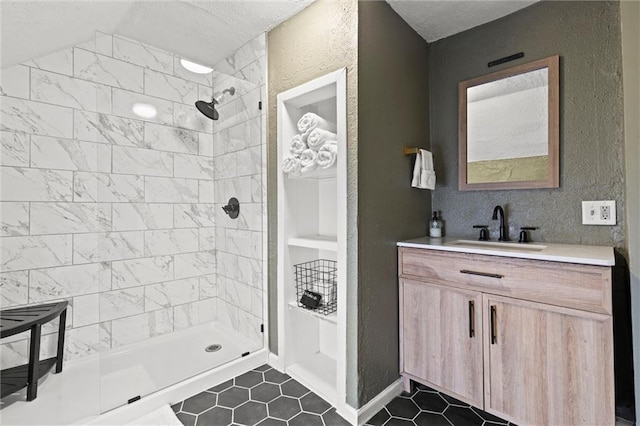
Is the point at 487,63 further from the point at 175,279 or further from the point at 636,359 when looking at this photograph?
the point at 175,279

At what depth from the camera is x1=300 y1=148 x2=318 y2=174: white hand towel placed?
6.04ft

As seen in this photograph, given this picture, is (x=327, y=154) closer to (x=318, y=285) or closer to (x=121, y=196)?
(x=318, y=285)

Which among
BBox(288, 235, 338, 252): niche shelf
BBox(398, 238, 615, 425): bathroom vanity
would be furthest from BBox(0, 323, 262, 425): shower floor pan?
BBox(398, 238, 615, 425): bathroom vanity

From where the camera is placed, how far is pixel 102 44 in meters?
2.32

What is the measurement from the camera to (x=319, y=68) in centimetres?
185

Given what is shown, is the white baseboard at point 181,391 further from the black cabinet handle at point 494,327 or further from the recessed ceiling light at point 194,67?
the recessed ceiling light at point 194,67

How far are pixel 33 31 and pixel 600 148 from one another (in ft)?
10.6

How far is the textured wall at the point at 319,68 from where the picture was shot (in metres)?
1.66

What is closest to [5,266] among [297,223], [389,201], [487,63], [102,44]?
[102,44]

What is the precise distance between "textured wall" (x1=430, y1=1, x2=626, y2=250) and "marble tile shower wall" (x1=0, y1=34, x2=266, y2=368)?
1576 mm

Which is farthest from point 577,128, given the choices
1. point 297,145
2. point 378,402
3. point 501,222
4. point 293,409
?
point 293,409

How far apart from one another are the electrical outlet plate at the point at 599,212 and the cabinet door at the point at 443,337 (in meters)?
0.75

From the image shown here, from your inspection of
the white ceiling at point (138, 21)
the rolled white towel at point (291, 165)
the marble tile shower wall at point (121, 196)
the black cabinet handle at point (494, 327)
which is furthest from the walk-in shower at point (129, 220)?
the black cabinet handle at point (494, 327)

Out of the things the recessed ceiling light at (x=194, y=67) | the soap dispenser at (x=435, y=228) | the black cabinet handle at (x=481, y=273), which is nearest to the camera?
the black cabinet handle at (x=481, y=273)
